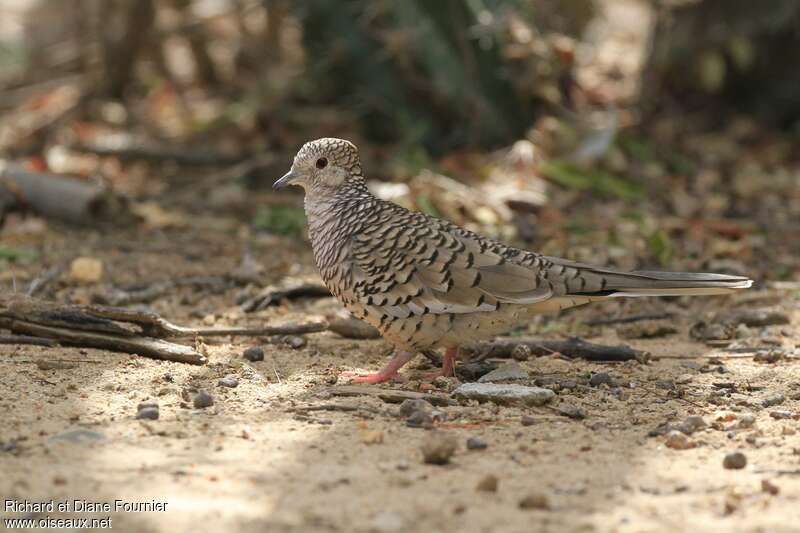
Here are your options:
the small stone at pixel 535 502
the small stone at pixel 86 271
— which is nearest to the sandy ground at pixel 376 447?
the small stone at pixel 535 502

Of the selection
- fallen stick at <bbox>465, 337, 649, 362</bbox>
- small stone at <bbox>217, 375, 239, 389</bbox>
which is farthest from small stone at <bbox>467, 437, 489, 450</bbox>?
fallen stick at <bbox>465, 337, 649, 362</bbox>

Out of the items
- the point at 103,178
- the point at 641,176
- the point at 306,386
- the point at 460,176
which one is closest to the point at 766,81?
the point at 641,176

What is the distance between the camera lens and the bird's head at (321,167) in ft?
16.2

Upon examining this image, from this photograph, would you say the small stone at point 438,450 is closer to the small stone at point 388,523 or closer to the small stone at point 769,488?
the small stone at point 388,523

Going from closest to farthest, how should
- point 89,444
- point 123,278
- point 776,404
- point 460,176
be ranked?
point 89,444, point 776,404, point 123,278, point 460,176

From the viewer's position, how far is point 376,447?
382cm

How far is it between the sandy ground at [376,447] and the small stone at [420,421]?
0.04m

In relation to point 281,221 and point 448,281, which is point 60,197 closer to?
point 281,221

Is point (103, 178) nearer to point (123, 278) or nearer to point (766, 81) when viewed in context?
point (123, 278)

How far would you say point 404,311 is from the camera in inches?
179

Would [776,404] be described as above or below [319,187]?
below

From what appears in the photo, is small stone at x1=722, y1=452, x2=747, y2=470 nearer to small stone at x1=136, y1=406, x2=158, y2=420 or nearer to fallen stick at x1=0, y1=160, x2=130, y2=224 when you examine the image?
small stone at x1=136, y1=406, x2=158, y2=420

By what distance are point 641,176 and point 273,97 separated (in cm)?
329

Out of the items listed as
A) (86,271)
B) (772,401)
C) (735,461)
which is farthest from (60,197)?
(735,461)
